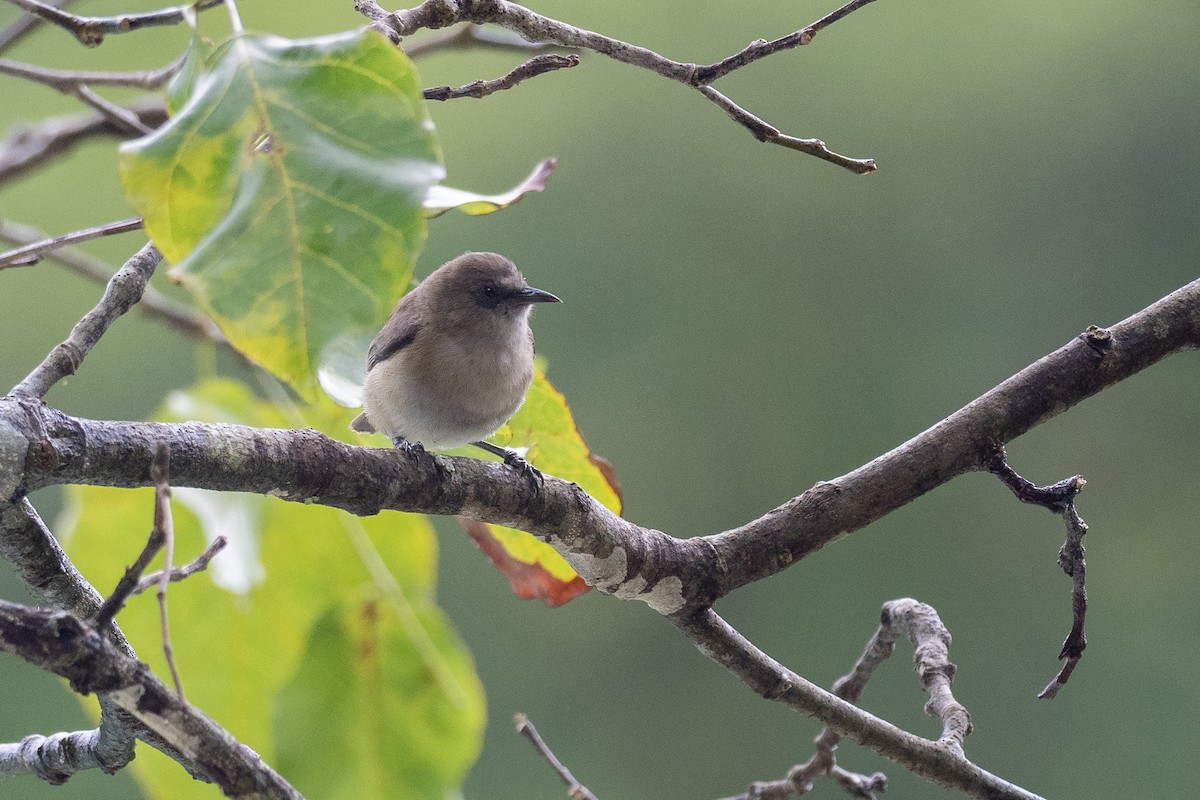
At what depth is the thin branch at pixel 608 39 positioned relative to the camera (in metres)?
1.23

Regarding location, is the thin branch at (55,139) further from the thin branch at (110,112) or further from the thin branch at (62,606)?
the thin branch at (62,606)

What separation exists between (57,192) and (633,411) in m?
2.94

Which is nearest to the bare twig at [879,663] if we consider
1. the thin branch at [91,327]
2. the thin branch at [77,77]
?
the thin branch at [91,327]

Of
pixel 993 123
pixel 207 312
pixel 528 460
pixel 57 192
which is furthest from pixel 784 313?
pixel 207 312

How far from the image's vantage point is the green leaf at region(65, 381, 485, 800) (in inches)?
57.1

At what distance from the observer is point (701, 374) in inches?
244

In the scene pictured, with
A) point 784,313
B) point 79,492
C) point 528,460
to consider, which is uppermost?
point 528,460

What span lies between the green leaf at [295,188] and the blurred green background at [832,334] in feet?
14.5

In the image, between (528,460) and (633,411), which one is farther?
(633,411)

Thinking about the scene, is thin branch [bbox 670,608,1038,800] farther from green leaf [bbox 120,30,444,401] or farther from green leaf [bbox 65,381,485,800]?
green leaf [bbox 120,30,444,401]

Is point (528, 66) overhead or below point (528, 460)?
overhead

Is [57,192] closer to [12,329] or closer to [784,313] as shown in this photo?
[12,329]

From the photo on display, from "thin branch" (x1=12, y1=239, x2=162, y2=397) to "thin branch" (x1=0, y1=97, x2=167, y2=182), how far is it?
84cm

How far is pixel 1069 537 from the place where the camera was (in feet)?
4.21
